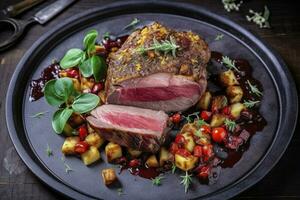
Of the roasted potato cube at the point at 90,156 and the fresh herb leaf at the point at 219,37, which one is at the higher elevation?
the fresh herb leaf at the point at 219,37

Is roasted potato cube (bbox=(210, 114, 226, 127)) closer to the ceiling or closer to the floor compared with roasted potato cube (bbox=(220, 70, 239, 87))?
closer to the floor

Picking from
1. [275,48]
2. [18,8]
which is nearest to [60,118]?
[18,8]

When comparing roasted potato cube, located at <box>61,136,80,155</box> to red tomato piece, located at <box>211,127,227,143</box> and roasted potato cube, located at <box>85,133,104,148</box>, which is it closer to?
roasted potato cube, located at <box>85,133,104,148</box>

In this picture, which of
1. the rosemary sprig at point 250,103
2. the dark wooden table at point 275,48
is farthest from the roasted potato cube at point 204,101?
the dark wooden table at point 275,48

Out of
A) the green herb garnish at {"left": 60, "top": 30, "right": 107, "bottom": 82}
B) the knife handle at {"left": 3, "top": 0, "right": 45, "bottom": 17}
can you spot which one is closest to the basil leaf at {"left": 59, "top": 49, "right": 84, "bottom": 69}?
the green herb garnish at {"left": 60, "top": 30, "right": 107, "bottom": 82}

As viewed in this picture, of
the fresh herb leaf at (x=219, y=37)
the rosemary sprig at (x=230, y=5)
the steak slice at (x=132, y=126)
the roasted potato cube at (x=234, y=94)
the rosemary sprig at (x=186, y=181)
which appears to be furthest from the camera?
the rosemary sprig at (x=230, y=5)

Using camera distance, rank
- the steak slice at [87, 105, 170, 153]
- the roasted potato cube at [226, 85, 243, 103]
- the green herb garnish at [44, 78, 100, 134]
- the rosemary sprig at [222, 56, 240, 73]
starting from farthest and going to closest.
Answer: the rosemary sprig at [222, 56, 240, 73] < the roasted potato cube at [226, 85, 243, 103] < the green herb garnish at [44, 78, 100, 134] < the steak slice at [87, 105, 170, 153]

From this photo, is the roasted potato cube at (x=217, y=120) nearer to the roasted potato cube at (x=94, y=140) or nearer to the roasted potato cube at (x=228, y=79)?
the roasted potato cube at (x=228, y=79)

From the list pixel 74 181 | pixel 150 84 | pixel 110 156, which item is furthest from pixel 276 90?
pixel 74 181

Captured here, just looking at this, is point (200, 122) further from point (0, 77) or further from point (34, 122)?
point (0, 77)
